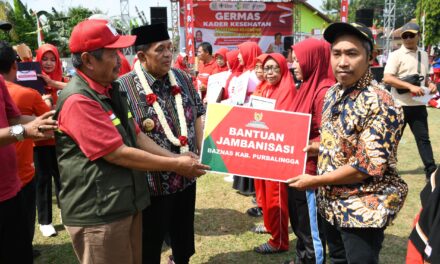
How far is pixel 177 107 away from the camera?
2.71m

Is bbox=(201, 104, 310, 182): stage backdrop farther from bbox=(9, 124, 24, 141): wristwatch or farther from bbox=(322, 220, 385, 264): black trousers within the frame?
bbox=(9, 124, 24, 141): wristwatch

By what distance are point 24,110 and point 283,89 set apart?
247cm

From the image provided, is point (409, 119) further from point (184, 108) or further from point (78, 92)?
point (78, 92)

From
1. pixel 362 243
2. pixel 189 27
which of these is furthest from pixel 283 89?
pixel 189 27

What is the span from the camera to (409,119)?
5.39 meters

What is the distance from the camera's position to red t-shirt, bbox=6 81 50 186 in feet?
10.2

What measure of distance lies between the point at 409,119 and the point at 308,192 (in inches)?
131

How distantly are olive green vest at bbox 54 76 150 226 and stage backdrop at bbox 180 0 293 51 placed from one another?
17.9 m

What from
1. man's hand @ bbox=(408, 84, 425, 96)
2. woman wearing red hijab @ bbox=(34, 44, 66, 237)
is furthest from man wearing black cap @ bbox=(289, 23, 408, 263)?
man's hand @ bbox=(408, 84, 425, 96)

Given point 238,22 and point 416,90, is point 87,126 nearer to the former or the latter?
point 416,90

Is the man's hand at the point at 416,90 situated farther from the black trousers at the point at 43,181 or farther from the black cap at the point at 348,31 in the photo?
the black trousers at the point at 43,181

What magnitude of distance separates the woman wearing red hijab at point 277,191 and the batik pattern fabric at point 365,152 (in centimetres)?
135

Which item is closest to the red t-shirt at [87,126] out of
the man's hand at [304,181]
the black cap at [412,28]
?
the man's hand at [304,181]

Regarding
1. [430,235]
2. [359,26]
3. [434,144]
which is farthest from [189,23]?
[430,235]
